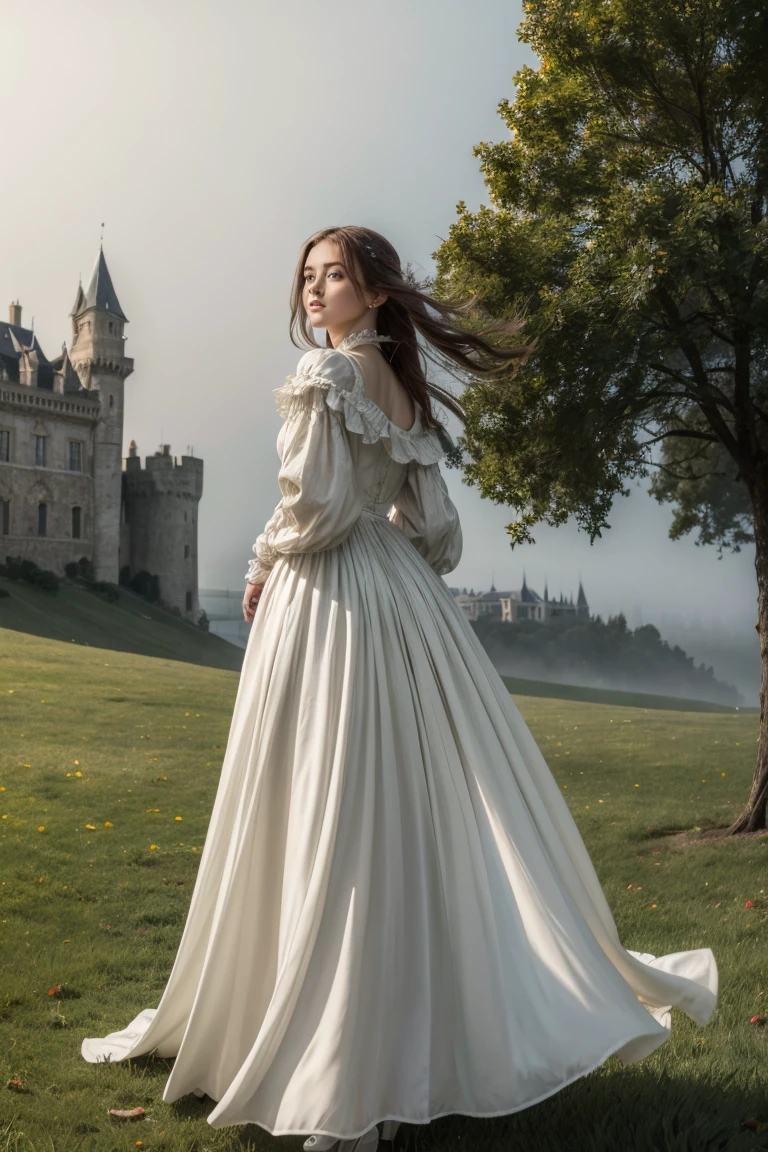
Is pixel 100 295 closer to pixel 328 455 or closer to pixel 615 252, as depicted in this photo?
pixel 615 252

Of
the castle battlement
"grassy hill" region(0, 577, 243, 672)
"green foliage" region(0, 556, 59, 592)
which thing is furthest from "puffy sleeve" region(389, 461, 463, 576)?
the castle battlement

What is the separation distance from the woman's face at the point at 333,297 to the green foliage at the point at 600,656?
29784 mm

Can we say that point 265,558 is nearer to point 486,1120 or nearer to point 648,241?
point 486,1120

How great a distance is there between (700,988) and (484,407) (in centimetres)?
504

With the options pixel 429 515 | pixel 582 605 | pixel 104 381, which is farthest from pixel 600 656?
pixel 429 515

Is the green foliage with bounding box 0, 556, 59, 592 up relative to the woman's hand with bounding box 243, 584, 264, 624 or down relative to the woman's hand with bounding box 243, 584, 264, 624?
up

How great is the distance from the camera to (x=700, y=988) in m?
2.50

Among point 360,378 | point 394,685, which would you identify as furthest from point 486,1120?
point 360,378

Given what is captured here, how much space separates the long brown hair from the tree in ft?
11.2

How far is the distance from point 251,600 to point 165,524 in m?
43.6

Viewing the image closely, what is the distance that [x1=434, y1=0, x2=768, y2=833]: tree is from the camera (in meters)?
6.25

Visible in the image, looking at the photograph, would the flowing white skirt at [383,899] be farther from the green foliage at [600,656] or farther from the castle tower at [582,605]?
the castle tower at [582,605]

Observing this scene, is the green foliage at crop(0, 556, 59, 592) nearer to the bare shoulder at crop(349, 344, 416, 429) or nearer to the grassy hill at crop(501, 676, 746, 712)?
the grassy hill at crop(501, 676, 746, 712)

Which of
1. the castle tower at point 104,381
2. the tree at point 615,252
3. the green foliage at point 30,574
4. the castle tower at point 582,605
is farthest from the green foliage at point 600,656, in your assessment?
the tree at point 615,252
